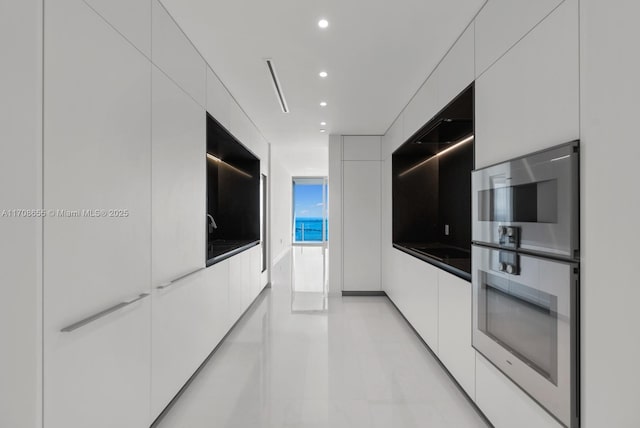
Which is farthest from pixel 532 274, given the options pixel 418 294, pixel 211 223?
pixel 211 223

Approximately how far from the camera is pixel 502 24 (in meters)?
1.87

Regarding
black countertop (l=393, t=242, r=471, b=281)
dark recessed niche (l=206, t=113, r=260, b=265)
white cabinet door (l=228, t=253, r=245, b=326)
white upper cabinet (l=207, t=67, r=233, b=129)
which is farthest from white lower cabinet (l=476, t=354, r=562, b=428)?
dark recessed niche (l=206, t=113, r=260, b=265)

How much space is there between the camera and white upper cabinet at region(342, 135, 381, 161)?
562cm

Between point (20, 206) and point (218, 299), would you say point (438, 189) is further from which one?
point (20, 206)

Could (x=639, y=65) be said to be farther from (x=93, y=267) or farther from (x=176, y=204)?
(x=176, y=204)

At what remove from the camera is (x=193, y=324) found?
105 inches

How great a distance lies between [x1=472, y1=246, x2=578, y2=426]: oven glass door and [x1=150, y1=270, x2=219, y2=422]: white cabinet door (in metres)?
2.16

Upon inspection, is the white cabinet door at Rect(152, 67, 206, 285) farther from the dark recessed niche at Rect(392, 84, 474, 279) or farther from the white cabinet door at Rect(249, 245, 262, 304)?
the dark recessed niche at Rect(392, 84, 474, 279)

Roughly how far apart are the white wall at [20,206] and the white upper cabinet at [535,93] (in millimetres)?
2180

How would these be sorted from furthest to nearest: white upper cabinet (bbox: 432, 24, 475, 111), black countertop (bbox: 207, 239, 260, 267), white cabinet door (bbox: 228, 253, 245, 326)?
1. white cabinet door (bbox: 228, 253, 245, 326)
2. black countertop (bbox: 207, 239, 260, 267)
3. white upper cabinet (bbox: 432, 24, 475, 111)

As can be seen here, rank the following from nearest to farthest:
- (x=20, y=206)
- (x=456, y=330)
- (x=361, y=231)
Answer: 1. (x=20, y=206)
2. (x=456, y=330)
3. (x=361, y=231)

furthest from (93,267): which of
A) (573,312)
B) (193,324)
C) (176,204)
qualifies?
(573,312)

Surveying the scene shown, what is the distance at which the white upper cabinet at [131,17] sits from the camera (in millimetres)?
1562

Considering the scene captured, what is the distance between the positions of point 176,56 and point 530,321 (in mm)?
2895
